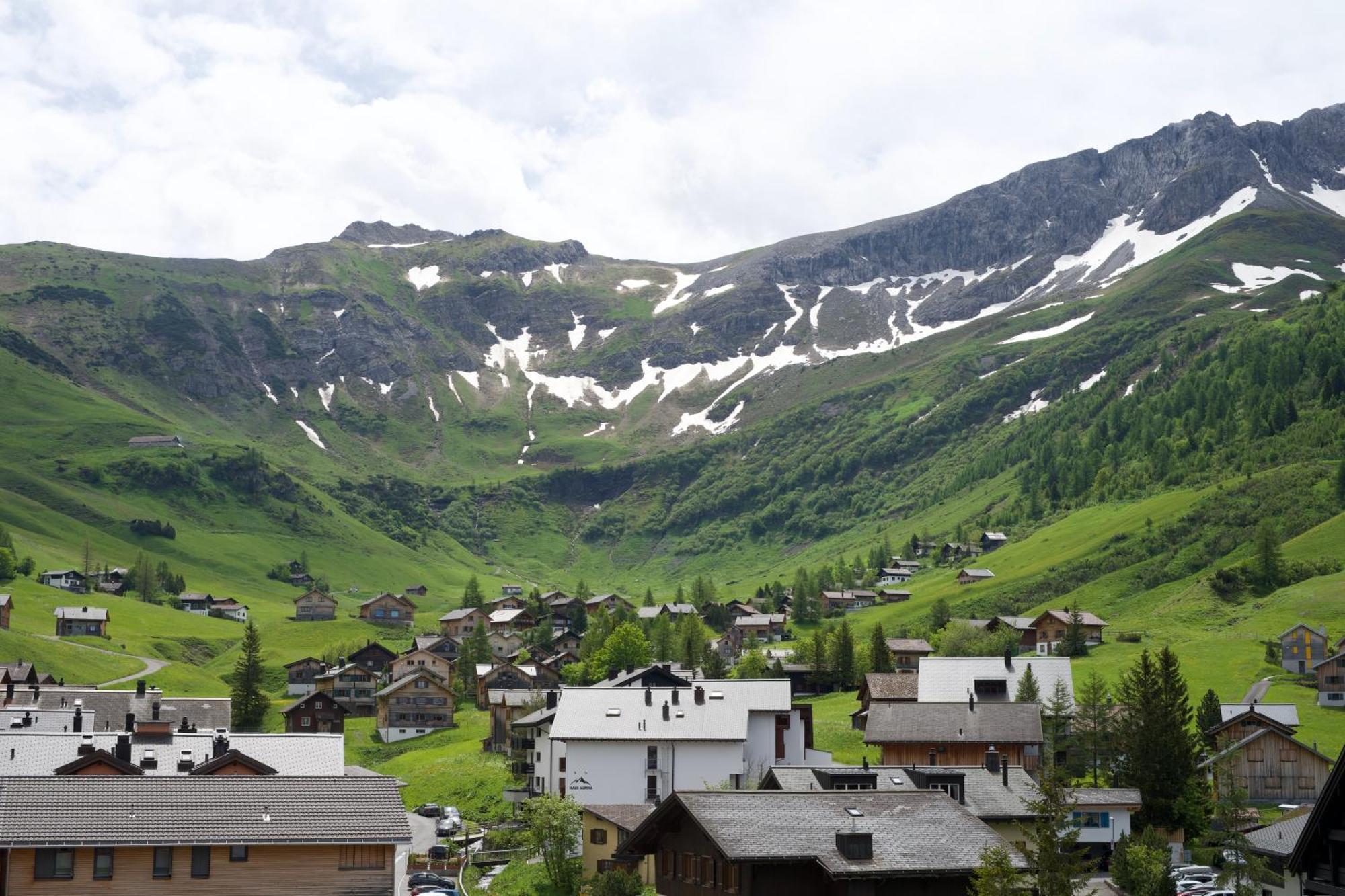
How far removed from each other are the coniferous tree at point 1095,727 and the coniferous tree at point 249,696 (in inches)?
3244

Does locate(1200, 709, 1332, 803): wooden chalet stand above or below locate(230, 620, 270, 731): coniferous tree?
below

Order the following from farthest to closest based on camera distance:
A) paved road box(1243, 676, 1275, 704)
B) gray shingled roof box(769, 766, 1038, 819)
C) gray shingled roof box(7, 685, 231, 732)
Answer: paved road box(1243, 676, 1275, 704) < gray shingled roof box(7, 685, 231, 732) < gray shingled roof box(769, 766, 1038, 819)

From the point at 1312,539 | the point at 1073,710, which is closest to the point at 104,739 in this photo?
the point at 1073,710

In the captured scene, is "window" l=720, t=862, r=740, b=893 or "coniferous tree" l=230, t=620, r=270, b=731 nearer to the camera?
"window" l=720, t=862, r=740, b=893

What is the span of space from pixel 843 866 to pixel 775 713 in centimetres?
5013

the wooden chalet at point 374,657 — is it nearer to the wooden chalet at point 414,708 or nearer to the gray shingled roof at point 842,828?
the wooden chalet at point 414,708

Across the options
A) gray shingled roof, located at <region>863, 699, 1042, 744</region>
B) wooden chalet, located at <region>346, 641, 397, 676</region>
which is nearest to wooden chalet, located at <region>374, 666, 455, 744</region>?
wooden chalet, located at <region>346, 641, 397, 676</region>

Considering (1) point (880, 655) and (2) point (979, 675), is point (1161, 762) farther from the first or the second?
(1) point (880, 655)

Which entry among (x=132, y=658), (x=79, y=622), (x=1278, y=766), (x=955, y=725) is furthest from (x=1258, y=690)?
(x=79, y=622)

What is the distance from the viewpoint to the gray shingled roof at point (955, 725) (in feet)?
316

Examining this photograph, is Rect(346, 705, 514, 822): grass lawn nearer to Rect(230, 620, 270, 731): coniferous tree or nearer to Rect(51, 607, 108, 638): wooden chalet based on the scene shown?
Rect(230, 620, 270, 731): coniferous tree

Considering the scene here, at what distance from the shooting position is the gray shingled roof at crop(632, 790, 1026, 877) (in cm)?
4575

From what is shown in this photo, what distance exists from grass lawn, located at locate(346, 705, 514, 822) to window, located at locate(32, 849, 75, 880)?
54.2 m

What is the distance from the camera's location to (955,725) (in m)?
98.1
